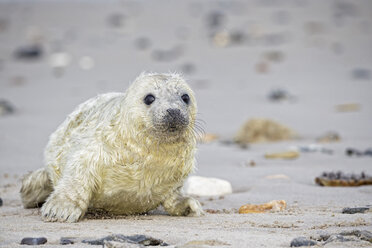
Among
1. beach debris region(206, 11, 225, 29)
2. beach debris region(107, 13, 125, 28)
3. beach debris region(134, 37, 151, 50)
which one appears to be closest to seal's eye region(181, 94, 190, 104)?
beach debris region(134, 37, 151, 50)

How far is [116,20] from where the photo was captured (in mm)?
21734

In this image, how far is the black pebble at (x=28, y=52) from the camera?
1831cm

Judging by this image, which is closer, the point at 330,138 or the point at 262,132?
the point at 330,138

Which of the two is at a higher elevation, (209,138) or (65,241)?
(209,138)

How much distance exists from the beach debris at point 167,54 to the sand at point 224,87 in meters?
0.03

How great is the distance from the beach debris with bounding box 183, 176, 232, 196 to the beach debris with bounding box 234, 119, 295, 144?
3538 mm

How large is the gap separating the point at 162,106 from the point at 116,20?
Result: 17.3 meters

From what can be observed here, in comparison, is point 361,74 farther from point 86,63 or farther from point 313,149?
point 313,149

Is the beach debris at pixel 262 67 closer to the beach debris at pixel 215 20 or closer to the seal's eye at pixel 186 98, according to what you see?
the beach debris at pixel 215 20

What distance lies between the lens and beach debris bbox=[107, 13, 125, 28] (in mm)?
21297

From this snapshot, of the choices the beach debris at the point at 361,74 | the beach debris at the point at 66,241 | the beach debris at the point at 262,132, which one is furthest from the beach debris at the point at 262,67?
the beach debris at the point at 66,241

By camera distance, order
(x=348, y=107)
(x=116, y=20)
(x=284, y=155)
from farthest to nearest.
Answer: (x=116, y=20), (x=348, y=107), (x=284, y=155)

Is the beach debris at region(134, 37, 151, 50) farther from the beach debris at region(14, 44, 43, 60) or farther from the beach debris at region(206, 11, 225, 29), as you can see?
the beach debris at region(14, 44, 43, 60)

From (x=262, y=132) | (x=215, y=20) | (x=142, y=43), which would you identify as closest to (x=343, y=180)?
(x=262, y=132)
